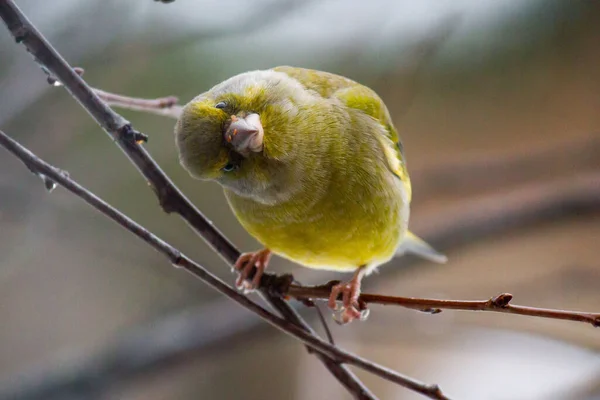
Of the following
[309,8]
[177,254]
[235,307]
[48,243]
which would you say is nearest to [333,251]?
[177,254]

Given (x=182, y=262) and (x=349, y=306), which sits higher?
(x=349, y=306)

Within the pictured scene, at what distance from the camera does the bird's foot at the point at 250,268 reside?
3.82 feet

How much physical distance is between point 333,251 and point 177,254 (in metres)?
0.47

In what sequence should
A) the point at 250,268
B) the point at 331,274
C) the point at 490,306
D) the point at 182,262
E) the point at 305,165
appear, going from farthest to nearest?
the point at 331,274
the point at 250,268
the point at 305,165
the point at 182,262
the point at 490,306

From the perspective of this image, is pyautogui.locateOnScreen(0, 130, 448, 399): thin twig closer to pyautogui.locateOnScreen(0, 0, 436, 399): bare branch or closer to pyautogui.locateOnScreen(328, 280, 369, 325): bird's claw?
pyautogui.locateOnScreen(0, 0, 436, 399): bare branch

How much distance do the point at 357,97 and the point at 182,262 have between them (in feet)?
2.11

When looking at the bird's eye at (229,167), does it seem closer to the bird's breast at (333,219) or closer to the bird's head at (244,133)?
the bird's head at (244,133)

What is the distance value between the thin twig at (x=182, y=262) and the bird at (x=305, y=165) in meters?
0.18

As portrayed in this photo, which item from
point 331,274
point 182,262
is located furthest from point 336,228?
point 331,274

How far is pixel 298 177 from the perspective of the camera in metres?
1.11

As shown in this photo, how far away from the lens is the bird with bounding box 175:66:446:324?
0.96 m

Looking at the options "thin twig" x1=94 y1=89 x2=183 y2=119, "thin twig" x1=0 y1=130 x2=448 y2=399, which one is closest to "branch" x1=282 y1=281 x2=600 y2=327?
"thin twig" x1=0 y1=130 x2=448 y2=399

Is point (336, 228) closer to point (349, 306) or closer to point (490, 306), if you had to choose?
point (349, 306)

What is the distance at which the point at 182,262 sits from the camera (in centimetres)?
83
